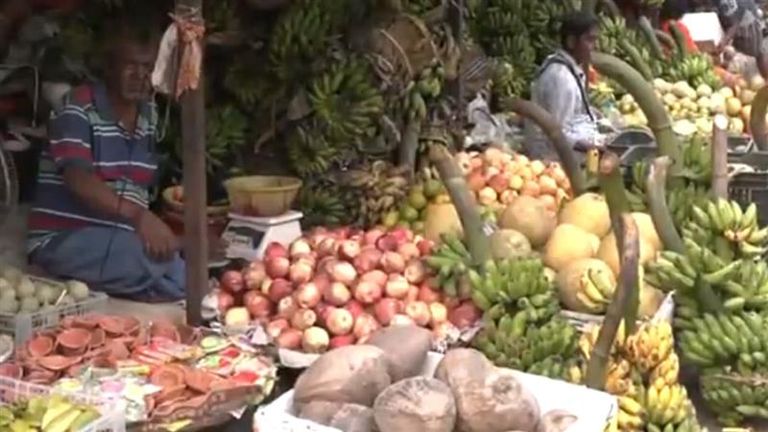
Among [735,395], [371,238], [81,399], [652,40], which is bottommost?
[735,395]

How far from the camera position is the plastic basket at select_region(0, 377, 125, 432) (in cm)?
288

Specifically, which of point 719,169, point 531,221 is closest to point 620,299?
point 531,221

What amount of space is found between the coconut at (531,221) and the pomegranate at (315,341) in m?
0.97

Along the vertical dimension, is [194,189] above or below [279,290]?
above

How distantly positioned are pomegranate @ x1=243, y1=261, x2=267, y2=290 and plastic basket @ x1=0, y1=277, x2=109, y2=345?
0.53 m

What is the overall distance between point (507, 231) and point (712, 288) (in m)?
0.74

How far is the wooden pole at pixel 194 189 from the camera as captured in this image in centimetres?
353

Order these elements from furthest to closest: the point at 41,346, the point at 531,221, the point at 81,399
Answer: the point at 531,221 < the point at 41,346 < the point at 81,399

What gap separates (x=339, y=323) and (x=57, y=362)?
2.93ft

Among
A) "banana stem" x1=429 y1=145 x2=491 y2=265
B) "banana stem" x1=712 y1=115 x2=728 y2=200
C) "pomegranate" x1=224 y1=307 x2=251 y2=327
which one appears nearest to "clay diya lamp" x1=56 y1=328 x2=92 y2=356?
"pomegranate" x1=224 y1=307 x2=251 y2=327

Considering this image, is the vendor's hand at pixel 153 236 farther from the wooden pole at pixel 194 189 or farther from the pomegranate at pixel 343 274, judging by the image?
the pomegranate at pixel 343 274

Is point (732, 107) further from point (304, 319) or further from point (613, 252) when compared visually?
point (304, 319)

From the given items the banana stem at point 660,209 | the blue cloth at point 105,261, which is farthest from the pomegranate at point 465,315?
the blue cloth at point 105,261

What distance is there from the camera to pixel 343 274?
3836 mm
